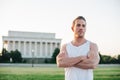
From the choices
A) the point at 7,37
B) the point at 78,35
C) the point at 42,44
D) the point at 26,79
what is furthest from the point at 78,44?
the point at 42,44

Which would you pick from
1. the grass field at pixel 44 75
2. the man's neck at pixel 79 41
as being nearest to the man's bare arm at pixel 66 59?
the man's neck at pixel 79 41

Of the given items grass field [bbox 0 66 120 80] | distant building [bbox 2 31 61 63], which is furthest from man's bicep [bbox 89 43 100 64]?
distant building [bbox 2 31 61 63]

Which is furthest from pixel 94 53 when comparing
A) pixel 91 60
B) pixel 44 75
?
pixel 44 75

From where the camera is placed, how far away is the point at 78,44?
121 inches

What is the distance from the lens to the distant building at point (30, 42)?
2166 inches

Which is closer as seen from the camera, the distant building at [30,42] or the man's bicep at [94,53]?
the man's bicep at [94,53]

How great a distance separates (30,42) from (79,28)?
54096mm

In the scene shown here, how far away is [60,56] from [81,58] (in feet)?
0.81

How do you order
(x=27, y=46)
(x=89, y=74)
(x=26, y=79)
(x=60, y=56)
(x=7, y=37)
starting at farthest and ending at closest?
(x=27, y=46), (x=7, y=37), (x=26, y=79), (x=60, y=56), (x=89, y=74)

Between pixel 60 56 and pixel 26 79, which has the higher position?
pixel 60 56

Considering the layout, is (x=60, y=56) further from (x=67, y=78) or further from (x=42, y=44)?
(x=42, y=44)

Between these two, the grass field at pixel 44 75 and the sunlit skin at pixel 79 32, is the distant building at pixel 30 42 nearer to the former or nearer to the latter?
the grass field at pixel 44 75

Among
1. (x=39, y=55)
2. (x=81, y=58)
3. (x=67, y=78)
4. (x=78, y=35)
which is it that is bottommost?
(x=39, y=55)

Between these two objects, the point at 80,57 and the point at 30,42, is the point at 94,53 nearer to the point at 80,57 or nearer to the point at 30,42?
the point at 80,57
